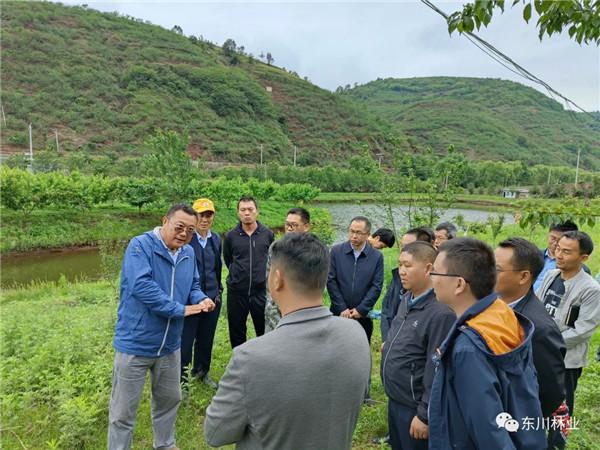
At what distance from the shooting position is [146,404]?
12.4 ft

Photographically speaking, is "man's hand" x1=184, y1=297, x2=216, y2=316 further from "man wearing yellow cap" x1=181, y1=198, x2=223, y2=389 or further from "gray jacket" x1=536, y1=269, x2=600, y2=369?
"gray jacket" x1=536, y1=269, x2=600, y2=369

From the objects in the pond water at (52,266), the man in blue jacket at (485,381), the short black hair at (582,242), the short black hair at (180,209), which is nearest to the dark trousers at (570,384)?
the short black hair at (582,242)

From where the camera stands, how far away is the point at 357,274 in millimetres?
4094

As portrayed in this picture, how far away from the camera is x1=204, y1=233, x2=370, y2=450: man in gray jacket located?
1356mm

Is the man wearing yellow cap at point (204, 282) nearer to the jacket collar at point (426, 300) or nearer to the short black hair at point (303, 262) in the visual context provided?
the jacket collar at point (426, 300)

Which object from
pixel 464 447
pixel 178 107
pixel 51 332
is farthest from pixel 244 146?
pixel 464 447

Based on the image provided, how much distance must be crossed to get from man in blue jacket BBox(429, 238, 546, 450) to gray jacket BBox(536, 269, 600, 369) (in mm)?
1589

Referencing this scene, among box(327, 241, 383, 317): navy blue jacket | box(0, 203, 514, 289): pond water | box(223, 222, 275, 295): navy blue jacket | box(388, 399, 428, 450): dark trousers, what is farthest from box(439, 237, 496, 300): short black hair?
box(0, 203, 514, 289): pond water

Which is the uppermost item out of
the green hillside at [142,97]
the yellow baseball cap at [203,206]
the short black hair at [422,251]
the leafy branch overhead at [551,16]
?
the green hillside at [142,97]

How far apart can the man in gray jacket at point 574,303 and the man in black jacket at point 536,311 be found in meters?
0.77

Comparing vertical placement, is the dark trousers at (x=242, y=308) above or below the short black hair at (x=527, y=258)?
below

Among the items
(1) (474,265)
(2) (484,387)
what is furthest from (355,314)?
(2) (484,387)

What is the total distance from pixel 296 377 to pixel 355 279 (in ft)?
9.13

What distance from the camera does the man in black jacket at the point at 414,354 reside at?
7.63 feet
